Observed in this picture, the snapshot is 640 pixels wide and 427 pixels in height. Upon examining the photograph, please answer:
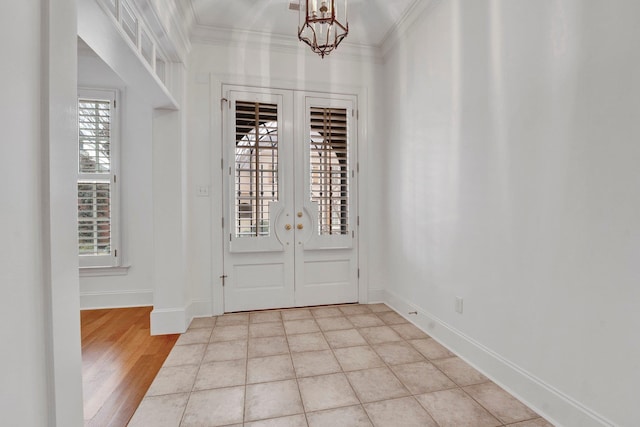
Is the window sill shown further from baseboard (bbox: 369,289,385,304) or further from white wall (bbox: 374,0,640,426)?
white wall (bbox: 374,0,640,426)

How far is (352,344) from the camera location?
8.13ft

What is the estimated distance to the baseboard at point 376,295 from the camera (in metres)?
3.54

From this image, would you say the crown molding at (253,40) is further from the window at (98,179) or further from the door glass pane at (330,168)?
the window at (98,179)

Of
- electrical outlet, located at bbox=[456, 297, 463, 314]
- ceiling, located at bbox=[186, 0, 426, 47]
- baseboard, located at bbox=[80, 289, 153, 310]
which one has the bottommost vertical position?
baseboard, located at bbox=[80, 289, 153, 310]

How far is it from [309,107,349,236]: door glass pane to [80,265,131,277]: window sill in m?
2.24

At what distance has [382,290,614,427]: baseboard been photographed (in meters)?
1.46

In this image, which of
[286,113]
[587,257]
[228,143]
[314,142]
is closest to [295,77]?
[286,113]

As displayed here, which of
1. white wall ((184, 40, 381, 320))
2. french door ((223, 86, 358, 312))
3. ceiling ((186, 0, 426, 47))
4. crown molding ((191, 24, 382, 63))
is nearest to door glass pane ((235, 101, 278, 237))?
french door ((223, 86, 358, 312))

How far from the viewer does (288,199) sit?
129 inches

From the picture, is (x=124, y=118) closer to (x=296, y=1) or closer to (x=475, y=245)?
(x=296, y=1)

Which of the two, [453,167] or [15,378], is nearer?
[15,378]

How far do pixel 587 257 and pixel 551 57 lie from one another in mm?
1016

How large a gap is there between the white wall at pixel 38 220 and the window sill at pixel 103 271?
277 centimetres

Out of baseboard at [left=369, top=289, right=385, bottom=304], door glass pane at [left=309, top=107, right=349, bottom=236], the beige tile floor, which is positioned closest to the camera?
the beige tile floor
